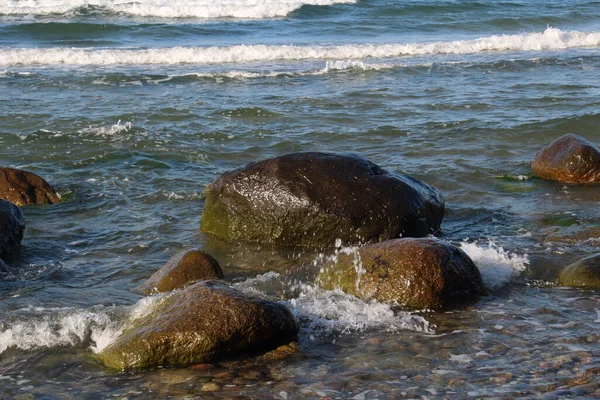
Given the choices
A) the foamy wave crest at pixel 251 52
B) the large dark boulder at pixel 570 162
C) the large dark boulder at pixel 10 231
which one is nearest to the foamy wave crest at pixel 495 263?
the large dark boulder at pixel 570 162

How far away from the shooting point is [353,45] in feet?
79.3

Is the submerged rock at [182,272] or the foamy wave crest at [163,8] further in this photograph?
the foamy wave crest at [163,8]

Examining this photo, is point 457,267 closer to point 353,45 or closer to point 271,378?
point 271,378

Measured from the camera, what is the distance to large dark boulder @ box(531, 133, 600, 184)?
33.7 ft

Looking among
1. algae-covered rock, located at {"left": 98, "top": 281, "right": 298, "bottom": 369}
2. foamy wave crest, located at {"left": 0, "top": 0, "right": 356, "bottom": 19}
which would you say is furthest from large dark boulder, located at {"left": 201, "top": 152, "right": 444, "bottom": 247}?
foamy wave crest, located at {"left": 0, "top": 0, "right": 356, "bottom": 19}

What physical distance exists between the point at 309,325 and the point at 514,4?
28833 mm

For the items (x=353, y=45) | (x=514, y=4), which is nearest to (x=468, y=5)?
(x=514, y=4)

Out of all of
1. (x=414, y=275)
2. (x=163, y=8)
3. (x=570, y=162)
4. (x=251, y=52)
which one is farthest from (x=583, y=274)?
(x=163, y=8)

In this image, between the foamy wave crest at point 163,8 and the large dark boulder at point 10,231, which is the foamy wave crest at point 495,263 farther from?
the foamy wave crest at point 163,8

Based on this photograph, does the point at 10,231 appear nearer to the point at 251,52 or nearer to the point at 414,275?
the point at 414,275

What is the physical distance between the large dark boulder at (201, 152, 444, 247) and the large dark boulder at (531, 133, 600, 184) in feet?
8.00

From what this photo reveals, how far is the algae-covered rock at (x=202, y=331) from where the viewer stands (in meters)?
5.90

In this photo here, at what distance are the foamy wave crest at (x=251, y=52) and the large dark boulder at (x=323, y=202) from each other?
1376cm

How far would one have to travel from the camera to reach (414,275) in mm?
6840
